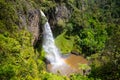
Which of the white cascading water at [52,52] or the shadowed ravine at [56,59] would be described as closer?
the shadowed ravine at [56,59]

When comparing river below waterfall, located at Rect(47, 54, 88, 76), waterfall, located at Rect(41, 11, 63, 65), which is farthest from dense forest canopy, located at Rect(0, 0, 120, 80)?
river below waterfall, located at Rect(47, 54, 88, 76)

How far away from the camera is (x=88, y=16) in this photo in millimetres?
49250

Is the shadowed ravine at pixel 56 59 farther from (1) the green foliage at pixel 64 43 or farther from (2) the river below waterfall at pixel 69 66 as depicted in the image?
(1) the green foliage at pixel 64 43

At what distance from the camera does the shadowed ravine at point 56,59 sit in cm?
3297

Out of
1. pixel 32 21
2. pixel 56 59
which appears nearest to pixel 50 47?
pixel 56 59

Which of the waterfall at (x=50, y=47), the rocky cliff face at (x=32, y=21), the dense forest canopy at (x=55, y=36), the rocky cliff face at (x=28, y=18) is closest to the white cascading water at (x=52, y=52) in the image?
the waterfall at (x=50, y=47)

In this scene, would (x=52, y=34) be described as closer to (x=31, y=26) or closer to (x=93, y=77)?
(x=31, y=26)

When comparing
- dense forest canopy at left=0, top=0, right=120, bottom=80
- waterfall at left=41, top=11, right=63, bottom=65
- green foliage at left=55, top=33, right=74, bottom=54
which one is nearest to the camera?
dense forest canopy at left=0, top=0, right=120, bottom=80

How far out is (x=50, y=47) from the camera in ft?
118

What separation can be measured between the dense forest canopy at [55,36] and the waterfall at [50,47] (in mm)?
896

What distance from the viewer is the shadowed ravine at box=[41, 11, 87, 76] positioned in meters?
33.0

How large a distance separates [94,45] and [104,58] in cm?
1426

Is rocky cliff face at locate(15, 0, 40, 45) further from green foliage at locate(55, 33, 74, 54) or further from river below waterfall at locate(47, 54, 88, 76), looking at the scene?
green foliage at locate(55, 33, 74, 54)

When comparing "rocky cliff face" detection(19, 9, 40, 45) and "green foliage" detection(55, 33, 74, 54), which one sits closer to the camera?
"rocky cliff face" detection(19, 9, 40, 45)
